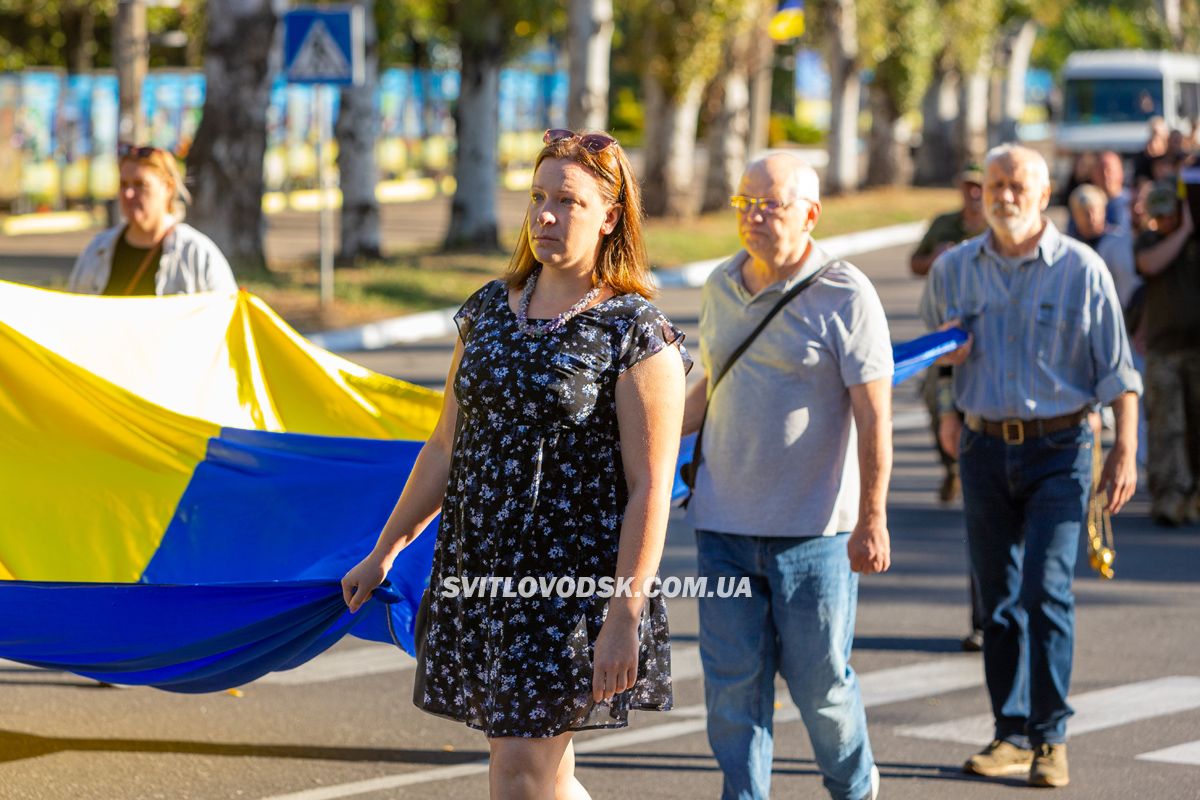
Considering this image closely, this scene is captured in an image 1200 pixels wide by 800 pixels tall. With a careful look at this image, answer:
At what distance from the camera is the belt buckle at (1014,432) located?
659 centimetres

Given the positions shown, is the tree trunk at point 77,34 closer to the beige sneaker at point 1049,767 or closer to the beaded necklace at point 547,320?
the beige sneaker at point 1049,767

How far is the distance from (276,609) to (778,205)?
1.81 m

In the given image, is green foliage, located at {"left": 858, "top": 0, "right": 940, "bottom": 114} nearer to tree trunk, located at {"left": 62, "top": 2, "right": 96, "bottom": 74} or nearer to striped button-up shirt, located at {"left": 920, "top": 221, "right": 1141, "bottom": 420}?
tree trunk, located at {"left": 62, "top": 2, "right": 96, "bottom": 74}

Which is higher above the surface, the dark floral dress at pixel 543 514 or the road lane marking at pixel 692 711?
the dark floral dress at pixel 543 514

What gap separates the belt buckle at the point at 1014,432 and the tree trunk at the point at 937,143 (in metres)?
43.2

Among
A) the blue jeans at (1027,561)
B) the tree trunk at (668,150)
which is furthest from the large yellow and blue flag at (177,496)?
the tree trunk at (668,150)

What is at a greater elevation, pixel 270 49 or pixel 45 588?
pixel 270 49

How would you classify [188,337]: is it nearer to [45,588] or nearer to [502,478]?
[45,588]

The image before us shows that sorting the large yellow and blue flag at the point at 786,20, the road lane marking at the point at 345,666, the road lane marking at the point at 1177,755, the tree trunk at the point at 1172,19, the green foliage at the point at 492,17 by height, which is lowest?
the road lane marking at the point at 345,666

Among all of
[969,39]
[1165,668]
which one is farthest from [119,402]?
[969,39]

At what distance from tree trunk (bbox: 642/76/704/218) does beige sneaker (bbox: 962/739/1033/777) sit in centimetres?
2642

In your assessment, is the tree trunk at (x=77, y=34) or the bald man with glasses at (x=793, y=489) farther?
the tree trunk at (x=77, y=34)

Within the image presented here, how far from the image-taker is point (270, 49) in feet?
70.3

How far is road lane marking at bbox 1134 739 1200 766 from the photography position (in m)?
6.82
